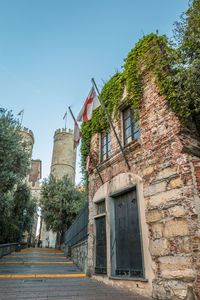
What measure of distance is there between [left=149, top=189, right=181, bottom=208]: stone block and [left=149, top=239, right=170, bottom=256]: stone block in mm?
700

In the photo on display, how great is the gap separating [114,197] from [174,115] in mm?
2913

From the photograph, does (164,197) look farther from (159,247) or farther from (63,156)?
(63,156)

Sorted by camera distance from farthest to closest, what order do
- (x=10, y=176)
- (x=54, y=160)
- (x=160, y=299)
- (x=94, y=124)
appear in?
1. (x=54, y=160)
2. (x=10, y=176)
3. (x=94, y=124)
4. (x=160, y=299)

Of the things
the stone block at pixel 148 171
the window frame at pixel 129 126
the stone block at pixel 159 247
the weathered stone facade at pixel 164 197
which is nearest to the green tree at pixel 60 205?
the weathered stone facade at pixel 164 197

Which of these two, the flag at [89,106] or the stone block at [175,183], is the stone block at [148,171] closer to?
the stone block at [175,183]

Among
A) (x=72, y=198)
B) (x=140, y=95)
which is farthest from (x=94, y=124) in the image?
(x=72, y=198)

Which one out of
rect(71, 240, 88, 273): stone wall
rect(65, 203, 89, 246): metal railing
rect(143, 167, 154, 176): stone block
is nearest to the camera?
rect(143, 167, 154, 176): stone block

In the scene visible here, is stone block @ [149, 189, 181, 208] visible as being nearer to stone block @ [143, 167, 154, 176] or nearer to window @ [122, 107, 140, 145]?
stone block @ [143, 167, 154, 176]

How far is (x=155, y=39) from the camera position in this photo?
558 centimetres

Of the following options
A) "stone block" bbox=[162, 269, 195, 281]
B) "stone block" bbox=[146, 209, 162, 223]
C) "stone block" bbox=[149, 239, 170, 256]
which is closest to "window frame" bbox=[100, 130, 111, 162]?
"stone block" bbox=[146, 209, 162, 223]

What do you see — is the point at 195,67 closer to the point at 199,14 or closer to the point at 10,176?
the point at 199,14

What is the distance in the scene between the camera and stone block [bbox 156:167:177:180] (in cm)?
416

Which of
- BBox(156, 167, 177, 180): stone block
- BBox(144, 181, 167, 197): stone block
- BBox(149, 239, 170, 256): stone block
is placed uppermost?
BBox(156, 167, 177, 180): stone block

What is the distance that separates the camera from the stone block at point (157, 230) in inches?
161
